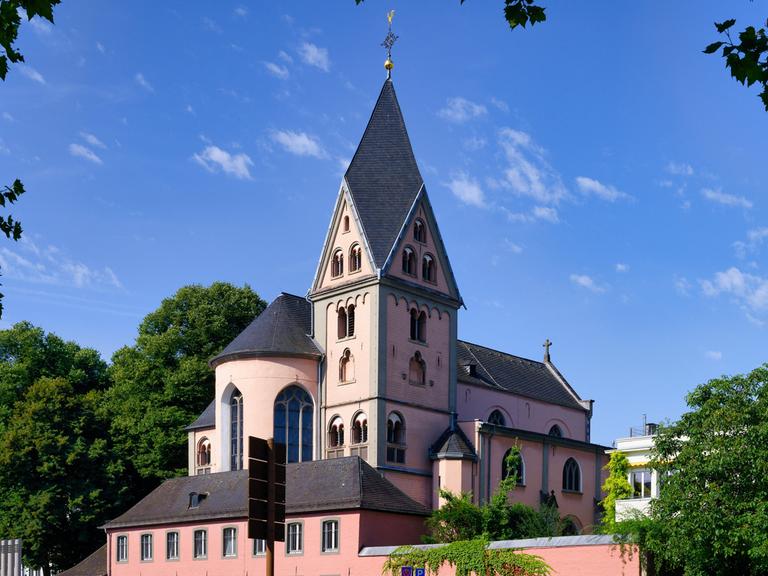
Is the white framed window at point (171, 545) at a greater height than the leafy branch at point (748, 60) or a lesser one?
lesser

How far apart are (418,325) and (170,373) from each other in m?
21.8

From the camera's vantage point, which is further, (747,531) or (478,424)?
(478,424)

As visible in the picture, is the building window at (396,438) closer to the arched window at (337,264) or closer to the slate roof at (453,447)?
the slate roof at (453,447)

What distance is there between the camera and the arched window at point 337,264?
62.6 metres

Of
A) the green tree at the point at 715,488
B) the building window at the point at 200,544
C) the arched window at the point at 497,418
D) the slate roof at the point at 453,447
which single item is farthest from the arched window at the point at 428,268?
the green tree at the point at 715,488

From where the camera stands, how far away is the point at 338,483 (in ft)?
169

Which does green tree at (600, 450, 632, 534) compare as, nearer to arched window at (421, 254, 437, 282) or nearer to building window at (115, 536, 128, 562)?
arched window at (421, 254, 437, 282)

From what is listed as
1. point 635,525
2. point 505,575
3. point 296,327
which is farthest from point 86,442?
point 635,525

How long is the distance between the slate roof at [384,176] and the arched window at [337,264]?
90.6 inches

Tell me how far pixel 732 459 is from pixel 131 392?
48622 millimetres

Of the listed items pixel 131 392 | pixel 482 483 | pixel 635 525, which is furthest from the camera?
pixel 131 392

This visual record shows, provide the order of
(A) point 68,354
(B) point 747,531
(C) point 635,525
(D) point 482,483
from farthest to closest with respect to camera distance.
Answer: (A) point 68,354 → (D) point 482,483 → (C) point 635,525 → (B) point 747,531

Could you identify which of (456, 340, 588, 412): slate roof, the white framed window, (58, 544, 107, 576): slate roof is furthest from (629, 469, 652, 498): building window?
(58, 544, 107, 576): slate roof

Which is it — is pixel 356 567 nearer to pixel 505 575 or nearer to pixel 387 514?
pixel 387 514
